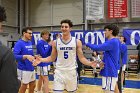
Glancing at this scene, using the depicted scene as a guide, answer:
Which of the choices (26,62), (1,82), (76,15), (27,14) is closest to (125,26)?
(76,15)

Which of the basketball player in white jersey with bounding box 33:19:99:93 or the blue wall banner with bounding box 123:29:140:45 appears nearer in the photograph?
the basketball player in white jersey with bounding box 33:19:99:93

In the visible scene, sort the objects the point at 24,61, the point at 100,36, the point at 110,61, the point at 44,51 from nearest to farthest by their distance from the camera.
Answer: the point at 110,61
the point at 24,61
the point at 44,51
the point at 100,36

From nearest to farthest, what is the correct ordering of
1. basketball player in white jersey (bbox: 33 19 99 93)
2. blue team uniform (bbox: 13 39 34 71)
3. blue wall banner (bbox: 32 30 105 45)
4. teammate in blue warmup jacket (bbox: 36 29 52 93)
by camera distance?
1. basketball player in white jersey (bbox: 33 19 99 93)
2. blue team uniform (bbox: 13 39 34 71)
3. teammate in blue warmup jacket (bbox: 36 29 52 93)
4. blue wall banner (bbox: 32 30 105 45)

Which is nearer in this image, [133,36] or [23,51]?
[23,51]

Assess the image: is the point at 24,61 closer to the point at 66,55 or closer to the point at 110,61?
the point at 66,55

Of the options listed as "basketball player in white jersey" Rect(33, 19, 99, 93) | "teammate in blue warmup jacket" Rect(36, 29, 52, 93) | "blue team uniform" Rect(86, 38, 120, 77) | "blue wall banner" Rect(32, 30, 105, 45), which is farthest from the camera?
"blue wall banner" Rect(32, 30, 105, 45)

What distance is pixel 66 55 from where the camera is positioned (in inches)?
172

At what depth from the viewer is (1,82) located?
5.74 ft

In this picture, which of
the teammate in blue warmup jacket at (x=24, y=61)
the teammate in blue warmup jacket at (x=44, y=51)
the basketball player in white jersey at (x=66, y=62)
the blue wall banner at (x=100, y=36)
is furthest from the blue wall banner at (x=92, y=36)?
the basketball player in white jersey at (x=66, y=62)

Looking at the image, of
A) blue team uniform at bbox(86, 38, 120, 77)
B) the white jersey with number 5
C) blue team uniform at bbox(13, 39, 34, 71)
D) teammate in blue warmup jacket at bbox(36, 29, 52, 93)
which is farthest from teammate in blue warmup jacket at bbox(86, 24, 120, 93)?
teammate in blue warmup jacket at bbox(36, 29, 52, 93)

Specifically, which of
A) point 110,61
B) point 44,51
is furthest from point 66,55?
point 44,51

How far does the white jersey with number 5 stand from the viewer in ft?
14.3

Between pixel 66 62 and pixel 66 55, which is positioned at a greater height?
pixel 66 55

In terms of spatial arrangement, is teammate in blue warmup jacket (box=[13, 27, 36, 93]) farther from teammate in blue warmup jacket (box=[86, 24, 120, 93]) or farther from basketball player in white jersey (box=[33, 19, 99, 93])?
teammate in blue warmup jacket (box=[86, 24, 120, 93])
